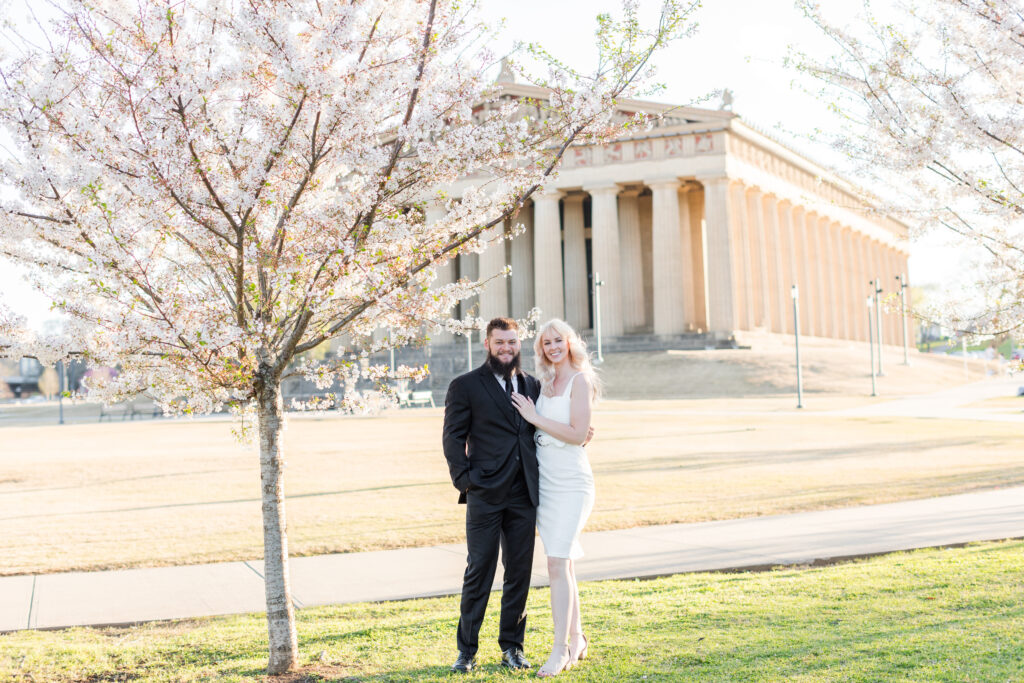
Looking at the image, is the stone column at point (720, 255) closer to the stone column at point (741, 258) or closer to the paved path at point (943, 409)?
the stone column at point (741, 258)

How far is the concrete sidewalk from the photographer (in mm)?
8859

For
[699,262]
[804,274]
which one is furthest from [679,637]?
[804,274]

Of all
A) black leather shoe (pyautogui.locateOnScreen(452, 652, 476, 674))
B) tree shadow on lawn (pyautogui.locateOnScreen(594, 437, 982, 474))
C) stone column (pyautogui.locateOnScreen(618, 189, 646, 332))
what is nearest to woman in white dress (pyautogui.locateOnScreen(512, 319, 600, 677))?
black leather shoe (pyautogui.locateOnScreen(452, 652, 476, 674))

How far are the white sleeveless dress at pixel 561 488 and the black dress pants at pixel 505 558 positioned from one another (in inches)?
5.5

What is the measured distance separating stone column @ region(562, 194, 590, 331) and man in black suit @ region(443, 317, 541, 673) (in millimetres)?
67213

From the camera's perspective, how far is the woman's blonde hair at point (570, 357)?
6.35m

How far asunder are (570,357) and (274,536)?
87.5 inches

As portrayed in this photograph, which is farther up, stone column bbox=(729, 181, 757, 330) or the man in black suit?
stone column bbox=(729, 181, 757, 330)

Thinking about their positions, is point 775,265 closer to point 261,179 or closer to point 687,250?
point 687,250

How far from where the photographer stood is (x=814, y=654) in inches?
246

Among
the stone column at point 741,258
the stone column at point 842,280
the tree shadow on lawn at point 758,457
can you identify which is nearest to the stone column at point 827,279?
the stone column at point 842,280

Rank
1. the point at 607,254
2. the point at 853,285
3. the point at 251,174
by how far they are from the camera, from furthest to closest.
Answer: the point at 853,285, the point at 607,254, the point at 251,174

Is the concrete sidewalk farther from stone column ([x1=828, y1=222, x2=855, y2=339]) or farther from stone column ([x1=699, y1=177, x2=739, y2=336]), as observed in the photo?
stone column ([x1=828, y1=222, x2=855, y2=339])

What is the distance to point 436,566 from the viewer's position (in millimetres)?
10367
